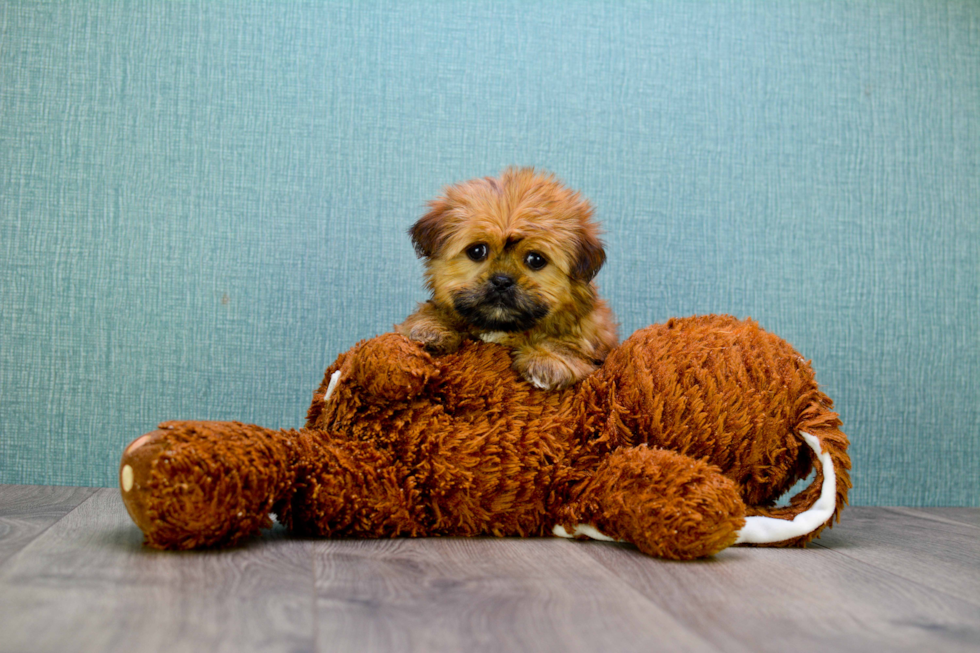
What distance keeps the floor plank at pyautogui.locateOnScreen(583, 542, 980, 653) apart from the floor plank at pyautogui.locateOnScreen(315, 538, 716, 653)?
40 mm

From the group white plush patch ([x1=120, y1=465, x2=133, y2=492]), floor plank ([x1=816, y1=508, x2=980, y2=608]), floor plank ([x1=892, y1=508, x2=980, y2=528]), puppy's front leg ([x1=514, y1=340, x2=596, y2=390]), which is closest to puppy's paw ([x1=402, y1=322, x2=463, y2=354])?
puppy's front leg ([x1=514, y1=340, x2=596, y2=390])

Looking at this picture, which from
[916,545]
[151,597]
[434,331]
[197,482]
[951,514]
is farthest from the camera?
[951,514]

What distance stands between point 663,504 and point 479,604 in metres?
0.32

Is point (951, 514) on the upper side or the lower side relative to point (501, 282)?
lower

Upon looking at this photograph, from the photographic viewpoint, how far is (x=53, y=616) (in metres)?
0.73

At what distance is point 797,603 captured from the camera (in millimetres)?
862

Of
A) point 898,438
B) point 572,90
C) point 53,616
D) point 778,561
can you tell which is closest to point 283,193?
point 572,90

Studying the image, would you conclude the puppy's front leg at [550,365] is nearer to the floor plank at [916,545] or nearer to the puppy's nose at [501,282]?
the puppy's nose at [501,282]

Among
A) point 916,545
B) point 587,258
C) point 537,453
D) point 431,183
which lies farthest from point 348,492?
point 916,545

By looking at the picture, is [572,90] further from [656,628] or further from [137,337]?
[656,628]

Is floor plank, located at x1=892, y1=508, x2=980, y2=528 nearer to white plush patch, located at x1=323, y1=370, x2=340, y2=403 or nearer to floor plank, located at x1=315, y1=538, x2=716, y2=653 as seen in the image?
floor plank, located at x1=315, y1=538, x2=716, y2=653

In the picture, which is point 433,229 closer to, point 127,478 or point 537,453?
point 537,453

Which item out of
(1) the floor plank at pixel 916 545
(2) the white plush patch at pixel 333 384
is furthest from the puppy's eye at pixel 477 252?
(1) the floor plank at pixel 916 545

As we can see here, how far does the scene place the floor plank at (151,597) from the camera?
68 centimetres
